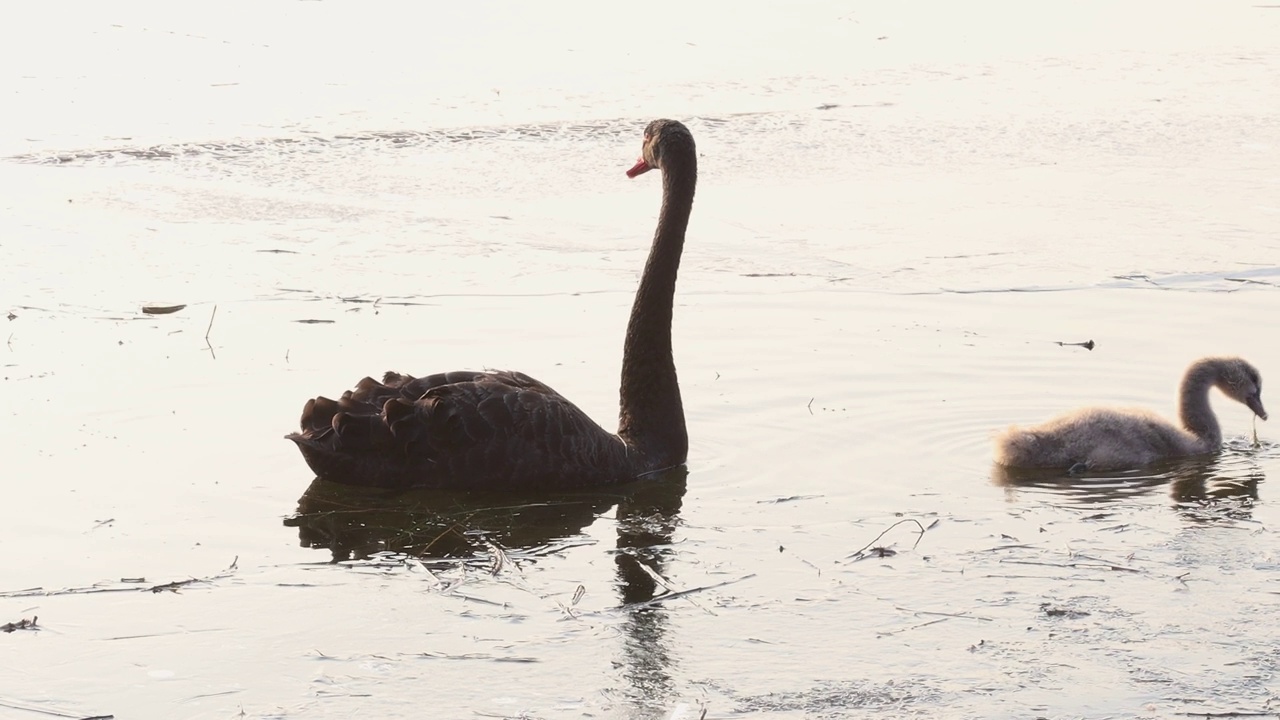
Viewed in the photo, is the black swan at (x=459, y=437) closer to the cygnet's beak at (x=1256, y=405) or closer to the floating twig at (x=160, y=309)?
the floating twig at (x=160, y=309)

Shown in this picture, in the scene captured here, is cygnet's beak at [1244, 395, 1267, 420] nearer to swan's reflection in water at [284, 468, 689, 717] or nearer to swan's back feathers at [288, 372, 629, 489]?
swan's reflection in water at [284, 468, 689, 717]

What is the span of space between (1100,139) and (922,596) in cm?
651

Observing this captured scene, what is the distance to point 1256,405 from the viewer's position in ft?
18.4

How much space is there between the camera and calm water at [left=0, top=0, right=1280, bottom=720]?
11.9 ft

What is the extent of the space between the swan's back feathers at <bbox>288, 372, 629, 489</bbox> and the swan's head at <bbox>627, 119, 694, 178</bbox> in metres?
0.91

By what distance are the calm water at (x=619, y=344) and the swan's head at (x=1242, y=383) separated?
0.58 ft

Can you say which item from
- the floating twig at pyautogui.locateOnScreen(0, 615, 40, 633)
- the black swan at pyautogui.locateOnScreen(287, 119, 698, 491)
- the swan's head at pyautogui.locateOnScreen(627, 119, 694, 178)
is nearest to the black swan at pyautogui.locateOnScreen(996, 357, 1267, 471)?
the black swan at pyautogui.locateOnScreen(287, 119, 698, 491)

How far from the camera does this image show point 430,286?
7.25 metres

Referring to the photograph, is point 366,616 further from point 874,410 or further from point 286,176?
point 286,176

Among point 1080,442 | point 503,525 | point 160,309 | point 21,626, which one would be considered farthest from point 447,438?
point 160,309

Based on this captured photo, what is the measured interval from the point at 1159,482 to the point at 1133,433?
0.58ft

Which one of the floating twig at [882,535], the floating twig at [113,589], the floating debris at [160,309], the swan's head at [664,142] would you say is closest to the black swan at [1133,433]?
the floating twig at [882,535]

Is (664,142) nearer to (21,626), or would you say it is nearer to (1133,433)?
(1133,433)

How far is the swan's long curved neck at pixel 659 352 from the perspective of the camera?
5.27m
